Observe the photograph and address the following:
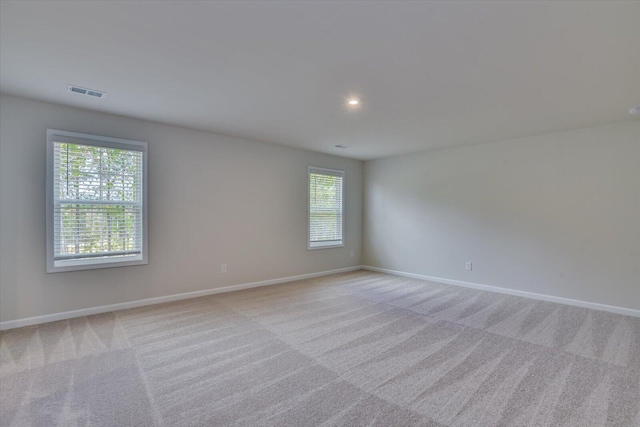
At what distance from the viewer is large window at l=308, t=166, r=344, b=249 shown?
19.7ft

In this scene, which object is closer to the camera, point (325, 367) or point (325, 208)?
point (325, 367)

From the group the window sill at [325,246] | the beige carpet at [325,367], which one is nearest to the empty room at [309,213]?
the beige carpet at [325,367]

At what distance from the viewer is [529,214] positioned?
180 inches

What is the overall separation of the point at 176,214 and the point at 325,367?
3.04 m

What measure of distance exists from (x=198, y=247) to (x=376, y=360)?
3077 millimetres

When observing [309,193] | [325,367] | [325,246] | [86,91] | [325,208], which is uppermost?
[86,91]

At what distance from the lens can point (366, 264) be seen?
6887mm

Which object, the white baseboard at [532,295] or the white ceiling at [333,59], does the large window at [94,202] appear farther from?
the white baseboard at [532,295]

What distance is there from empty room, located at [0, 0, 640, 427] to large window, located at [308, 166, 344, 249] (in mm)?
66

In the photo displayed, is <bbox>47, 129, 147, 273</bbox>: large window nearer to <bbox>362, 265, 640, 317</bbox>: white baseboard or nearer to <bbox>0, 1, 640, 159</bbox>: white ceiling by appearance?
<bbox>0, 1, 640, 159</bbox>: white ceiling

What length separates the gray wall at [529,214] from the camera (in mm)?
3887

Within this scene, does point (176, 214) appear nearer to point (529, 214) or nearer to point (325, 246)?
point (325, 246)

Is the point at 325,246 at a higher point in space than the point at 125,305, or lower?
higher

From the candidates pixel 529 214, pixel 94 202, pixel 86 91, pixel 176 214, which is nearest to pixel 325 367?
pixel 176 214
